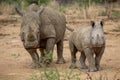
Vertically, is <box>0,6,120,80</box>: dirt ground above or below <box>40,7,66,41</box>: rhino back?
below

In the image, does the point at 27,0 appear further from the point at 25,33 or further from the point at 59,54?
the point at 25,33

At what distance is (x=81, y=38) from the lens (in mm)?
10977

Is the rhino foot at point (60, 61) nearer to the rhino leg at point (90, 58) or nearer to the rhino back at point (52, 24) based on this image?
the rhino back at point (52, 24)

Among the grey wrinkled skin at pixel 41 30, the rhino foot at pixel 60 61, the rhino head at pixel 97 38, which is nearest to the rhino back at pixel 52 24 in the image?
the grey wrinkled skin at pixel 41 30

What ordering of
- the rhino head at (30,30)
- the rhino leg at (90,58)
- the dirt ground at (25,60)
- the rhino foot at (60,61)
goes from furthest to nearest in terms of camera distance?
1. the rhino foot at (60,61)
2. the rhino head at (30,30)
3. the rhino leg at (90,58)
4. the dirt ground at (25,60)

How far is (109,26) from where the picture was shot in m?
24.2

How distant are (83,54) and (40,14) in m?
1.79

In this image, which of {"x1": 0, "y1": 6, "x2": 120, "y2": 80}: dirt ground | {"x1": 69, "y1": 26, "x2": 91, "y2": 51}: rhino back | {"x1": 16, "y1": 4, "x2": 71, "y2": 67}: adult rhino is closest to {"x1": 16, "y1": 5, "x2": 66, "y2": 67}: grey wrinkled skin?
{"x1": 16, "y1": 4, "x2": 71, "y2": 67}: adult rhino

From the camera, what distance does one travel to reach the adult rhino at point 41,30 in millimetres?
11195

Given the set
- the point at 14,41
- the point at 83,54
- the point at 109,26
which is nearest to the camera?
the point at 83,54

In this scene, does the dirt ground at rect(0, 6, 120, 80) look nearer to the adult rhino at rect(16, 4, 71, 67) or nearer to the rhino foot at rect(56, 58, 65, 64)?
the rhino foot at rect(56, 58, 65, 64)

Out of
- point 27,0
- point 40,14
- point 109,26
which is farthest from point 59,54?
point 27,0

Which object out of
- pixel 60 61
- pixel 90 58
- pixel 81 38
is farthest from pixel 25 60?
pixel 90 58

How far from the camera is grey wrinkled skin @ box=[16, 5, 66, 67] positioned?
1120 cm
